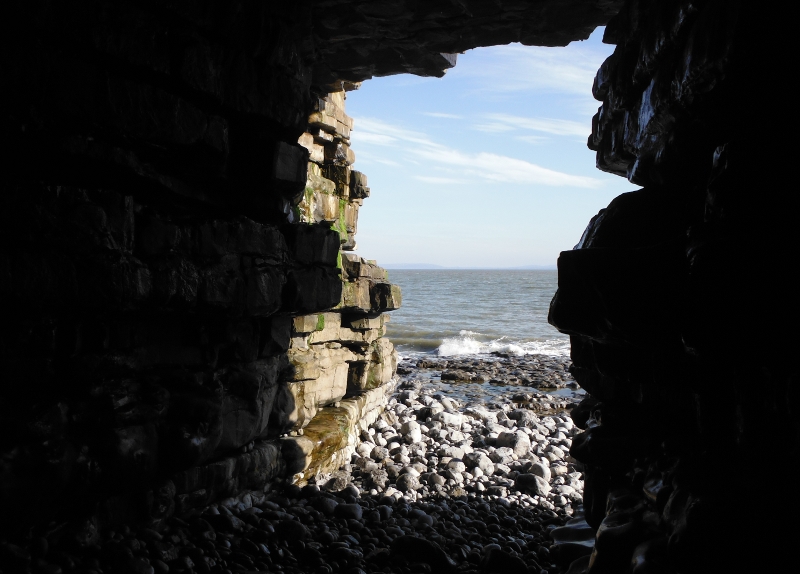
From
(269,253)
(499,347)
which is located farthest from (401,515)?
(499,347)

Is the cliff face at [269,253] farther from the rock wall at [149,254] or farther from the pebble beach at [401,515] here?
the pebble beach at [401,515]

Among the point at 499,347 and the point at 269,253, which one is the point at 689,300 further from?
the point at 499,347

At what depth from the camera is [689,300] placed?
300 centimetres

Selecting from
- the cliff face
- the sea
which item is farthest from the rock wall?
the sea

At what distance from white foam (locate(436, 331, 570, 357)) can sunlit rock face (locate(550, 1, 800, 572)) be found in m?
21.4

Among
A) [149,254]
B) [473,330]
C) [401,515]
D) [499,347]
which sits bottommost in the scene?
[499,347]

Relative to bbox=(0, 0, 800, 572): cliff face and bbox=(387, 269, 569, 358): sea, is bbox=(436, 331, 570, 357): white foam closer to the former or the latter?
bbox=(387, 269, 569, 358): sea

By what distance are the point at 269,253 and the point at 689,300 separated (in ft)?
11.4

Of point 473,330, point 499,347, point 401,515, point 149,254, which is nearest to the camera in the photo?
point 149,254

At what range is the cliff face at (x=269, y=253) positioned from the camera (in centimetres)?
288

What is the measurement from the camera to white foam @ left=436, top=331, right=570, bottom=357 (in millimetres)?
26469

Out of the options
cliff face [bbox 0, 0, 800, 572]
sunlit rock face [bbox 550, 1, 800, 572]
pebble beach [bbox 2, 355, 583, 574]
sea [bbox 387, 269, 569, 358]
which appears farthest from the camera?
sea [bbox 387, 269, 569, 358]

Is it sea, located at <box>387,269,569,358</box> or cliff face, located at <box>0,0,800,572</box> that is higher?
cliff face, located at <box>0,0,800,572</box>

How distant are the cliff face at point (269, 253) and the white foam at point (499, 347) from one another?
2063 centimetres
